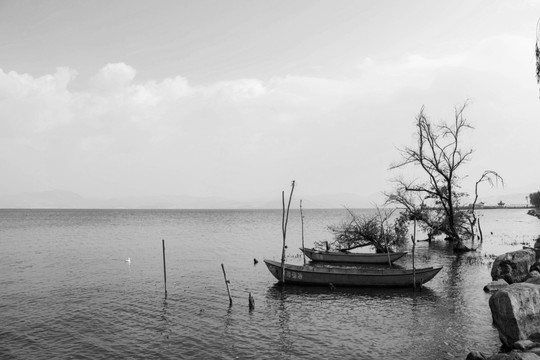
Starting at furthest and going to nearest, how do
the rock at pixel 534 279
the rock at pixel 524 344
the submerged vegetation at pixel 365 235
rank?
the submerged vegetation at pixel 365 235 → the rock at pixel 534 279 → the rock at pixel 524 344

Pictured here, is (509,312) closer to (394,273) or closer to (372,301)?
(372,301)

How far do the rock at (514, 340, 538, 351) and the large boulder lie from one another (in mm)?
12509

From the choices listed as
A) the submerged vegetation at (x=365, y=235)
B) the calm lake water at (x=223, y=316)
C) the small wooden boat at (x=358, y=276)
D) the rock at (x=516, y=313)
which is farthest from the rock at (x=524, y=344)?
the submerged vegetation at (x=365, y=235)

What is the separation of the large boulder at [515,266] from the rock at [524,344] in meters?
12.5

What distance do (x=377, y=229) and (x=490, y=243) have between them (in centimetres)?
2040

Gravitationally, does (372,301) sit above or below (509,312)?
below

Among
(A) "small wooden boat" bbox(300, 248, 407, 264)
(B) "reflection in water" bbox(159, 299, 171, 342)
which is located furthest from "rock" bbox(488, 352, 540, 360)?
(A) "small wooden boat" bbox(300, 248, 407, 264)

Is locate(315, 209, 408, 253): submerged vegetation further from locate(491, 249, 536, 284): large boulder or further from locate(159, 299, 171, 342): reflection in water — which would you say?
locate(159, 299, 171, 342): reflection in water

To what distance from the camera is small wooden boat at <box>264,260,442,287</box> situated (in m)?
26.4

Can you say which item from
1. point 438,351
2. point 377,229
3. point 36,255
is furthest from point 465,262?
point 36,255

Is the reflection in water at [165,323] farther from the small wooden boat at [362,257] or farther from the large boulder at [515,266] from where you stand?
the large boulder at [515,266]

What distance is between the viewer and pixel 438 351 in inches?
617

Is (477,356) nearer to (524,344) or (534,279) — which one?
(524,344)

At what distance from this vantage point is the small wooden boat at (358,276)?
86.5ft
